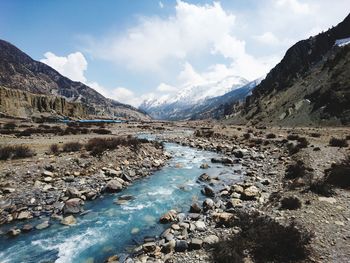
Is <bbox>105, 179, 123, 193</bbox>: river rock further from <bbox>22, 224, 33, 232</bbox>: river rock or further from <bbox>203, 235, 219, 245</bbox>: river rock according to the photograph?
<bbox>203, 235, 219, 245</bbox>: river rock

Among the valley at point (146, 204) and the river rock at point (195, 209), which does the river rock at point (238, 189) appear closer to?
the valley at point (146, 204)

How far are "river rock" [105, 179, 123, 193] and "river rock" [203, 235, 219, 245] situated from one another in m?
9.13

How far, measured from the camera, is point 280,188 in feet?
52.5

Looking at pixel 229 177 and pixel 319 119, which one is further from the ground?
pixel 319 119

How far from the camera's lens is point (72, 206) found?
14.0m

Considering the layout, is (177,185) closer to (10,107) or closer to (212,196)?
(212,196)

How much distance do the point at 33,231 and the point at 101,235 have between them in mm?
3300

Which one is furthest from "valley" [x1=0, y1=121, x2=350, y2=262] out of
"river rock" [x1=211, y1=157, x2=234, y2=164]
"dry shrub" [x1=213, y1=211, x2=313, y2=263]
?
"river rock" [x1=211, y1=157, x2=234, y2=164]

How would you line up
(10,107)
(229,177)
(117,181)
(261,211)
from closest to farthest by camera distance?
(261,211) → (117,181) → (229,177) → (10,107)

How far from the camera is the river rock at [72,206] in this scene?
13689mm

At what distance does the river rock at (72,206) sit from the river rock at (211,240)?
25.7ft

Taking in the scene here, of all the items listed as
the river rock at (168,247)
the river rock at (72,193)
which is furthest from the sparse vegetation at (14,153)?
the river rock at (168,247)

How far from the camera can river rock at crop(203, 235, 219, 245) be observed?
31.6 ft

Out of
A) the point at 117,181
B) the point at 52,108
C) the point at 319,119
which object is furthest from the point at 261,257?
the point at 52,108
